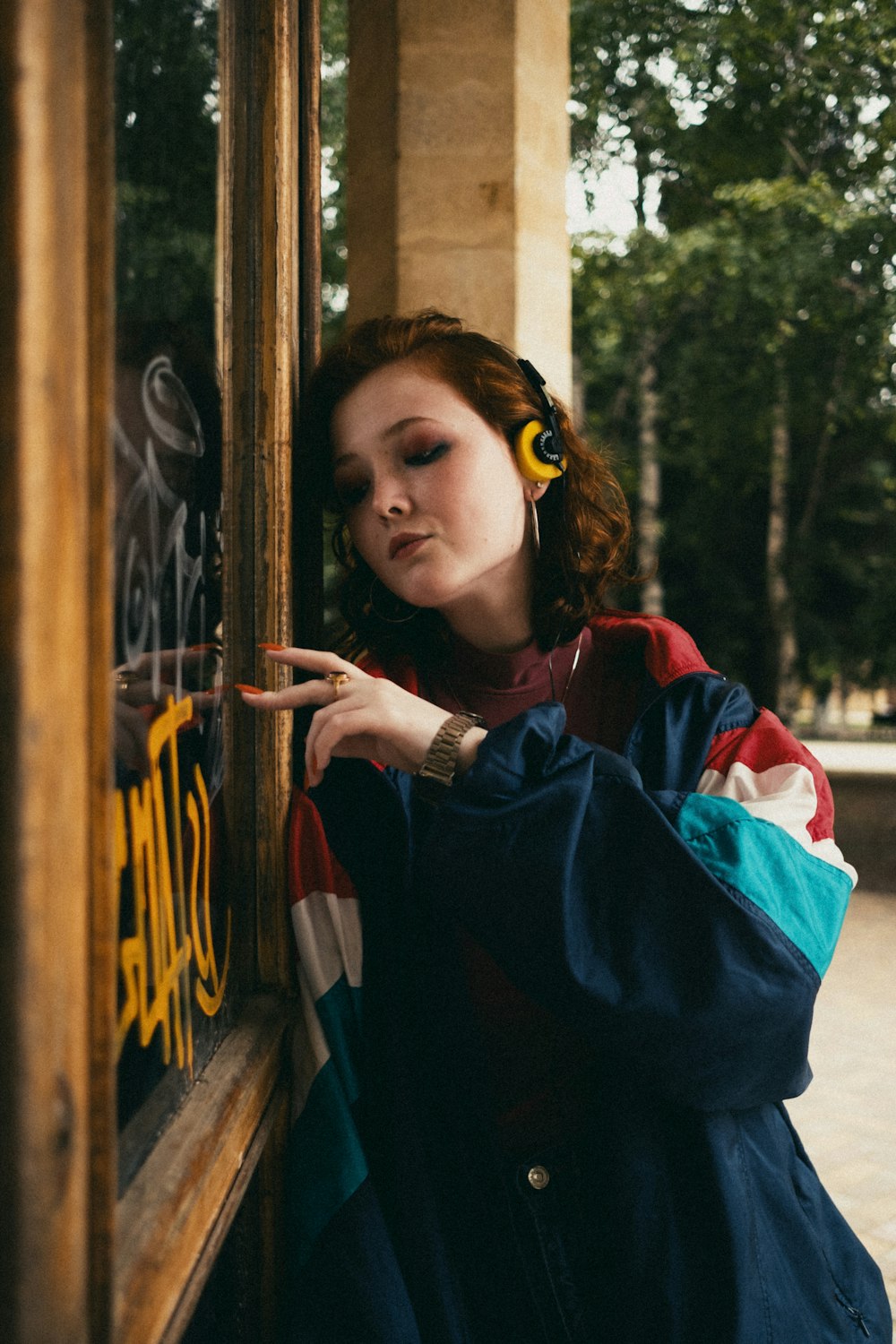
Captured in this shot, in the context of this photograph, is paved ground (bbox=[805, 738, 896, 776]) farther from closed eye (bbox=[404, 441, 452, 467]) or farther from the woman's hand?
the woman's hand

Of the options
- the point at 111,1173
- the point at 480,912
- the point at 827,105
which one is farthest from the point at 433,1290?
the point at 827,105

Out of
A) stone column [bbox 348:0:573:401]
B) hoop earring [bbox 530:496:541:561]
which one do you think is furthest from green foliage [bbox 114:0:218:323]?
stone column [bbox 348:0:573:401]

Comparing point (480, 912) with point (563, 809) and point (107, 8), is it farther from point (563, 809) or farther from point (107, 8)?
point (107, 8)

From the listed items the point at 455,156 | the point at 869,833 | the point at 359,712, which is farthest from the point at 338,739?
the point at 869,833

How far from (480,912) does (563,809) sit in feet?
0.49

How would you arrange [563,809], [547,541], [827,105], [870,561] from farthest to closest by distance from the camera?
1. [870,561]
2. [827,105]
3. [547,541]
4. [563,809]

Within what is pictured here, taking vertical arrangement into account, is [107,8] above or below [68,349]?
above

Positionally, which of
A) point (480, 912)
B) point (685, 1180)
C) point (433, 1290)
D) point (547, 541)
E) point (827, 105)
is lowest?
point (433, 1290)

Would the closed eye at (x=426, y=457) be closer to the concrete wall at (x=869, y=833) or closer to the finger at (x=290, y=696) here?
the finger at (x=290, y=696)

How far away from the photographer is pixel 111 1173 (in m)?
0.70

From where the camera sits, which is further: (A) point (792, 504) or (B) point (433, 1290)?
(A) point (792, 504)

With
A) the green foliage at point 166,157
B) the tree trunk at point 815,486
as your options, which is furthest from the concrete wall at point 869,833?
the green foliage at point 166,157

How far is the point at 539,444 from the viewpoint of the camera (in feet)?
6.23

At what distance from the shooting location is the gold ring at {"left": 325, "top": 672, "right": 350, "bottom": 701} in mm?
1459
